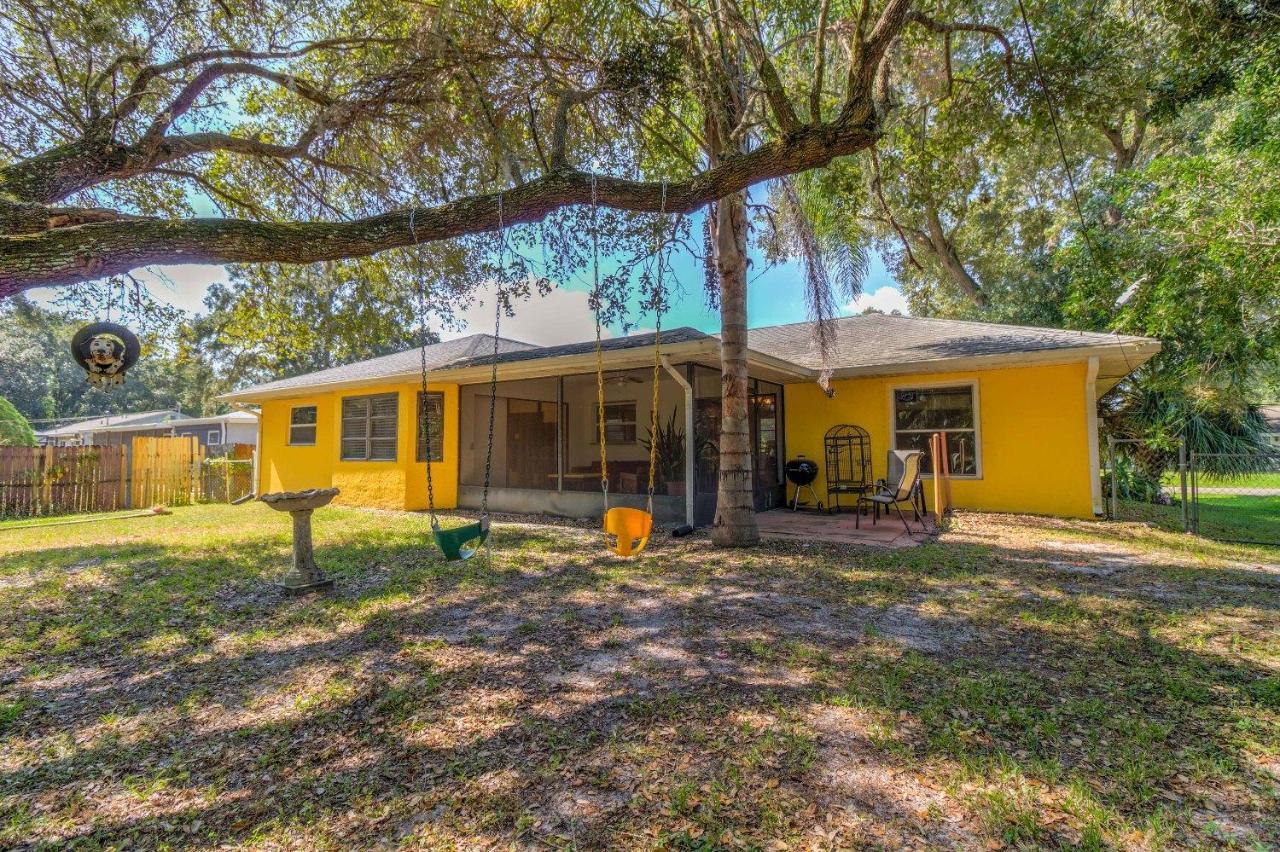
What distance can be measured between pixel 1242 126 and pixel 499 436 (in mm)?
11745

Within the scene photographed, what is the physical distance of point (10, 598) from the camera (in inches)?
185

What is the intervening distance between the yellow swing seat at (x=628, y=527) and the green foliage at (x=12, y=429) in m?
18.2

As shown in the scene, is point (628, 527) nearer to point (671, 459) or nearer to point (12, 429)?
point (671, 459)

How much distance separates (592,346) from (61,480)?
11.4 metres

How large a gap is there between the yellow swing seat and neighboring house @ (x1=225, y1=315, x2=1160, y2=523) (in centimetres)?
277

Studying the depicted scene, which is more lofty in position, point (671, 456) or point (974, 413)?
point (974, 413)

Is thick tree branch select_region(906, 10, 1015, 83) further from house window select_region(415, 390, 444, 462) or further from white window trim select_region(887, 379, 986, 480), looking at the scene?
house window select_region(415, 390, 444, 462)

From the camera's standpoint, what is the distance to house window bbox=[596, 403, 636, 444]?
40.5 feet

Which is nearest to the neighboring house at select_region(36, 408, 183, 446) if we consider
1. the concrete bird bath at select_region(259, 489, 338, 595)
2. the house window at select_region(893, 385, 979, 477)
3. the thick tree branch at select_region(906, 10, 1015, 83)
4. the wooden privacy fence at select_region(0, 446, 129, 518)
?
the wooden privacy fence at select_region(0, 446, 129, 518)

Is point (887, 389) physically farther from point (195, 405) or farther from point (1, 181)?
point (195, 405)

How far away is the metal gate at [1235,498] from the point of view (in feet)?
22.4

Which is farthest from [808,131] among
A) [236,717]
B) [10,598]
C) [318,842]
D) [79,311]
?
[79,311]

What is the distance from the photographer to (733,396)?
20.5ft

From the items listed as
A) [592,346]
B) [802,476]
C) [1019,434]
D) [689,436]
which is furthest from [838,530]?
[592,346]
